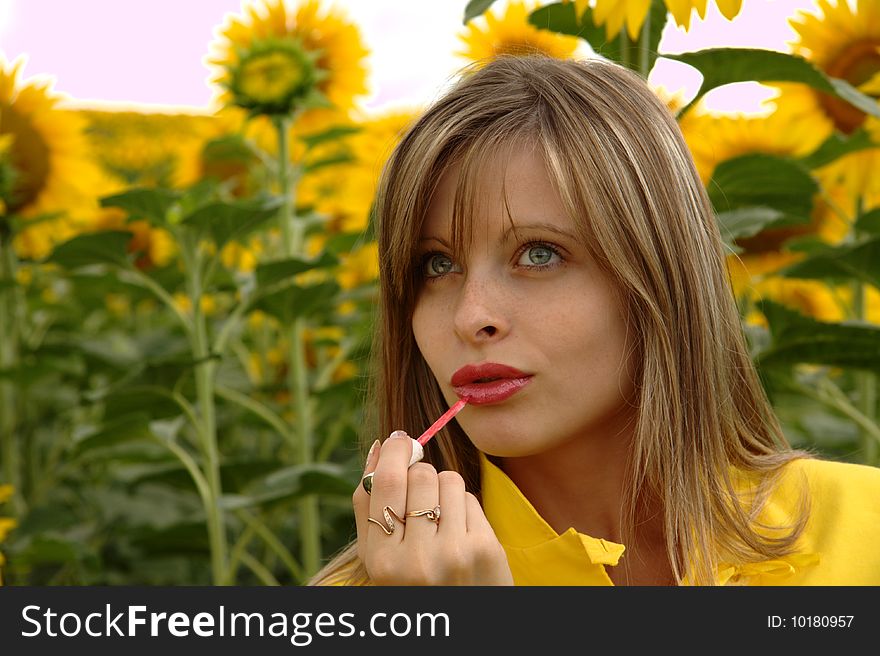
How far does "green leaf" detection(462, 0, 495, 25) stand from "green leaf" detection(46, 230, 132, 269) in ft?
2.91

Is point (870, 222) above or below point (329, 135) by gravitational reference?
below

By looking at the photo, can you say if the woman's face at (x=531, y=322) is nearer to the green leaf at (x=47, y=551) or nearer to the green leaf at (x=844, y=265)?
the green leaf at (x=844, y=265)

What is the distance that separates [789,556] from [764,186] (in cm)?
80

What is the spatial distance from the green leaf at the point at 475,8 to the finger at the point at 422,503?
727 mm

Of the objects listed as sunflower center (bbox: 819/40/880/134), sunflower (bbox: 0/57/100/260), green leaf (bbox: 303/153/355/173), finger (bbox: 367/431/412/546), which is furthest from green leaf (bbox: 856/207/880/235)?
sunflower (bbox: 0/57/100/260)

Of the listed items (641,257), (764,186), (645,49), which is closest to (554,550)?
(641,257)

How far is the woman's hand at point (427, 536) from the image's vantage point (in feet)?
3.64

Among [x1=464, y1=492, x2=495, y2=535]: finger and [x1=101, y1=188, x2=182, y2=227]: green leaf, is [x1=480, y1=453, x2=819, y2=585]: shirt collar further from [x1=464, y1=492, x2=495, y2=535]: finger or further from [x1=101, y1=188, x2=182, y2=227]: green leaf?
[x1=101, y1=188, x2=182, y2=227]: green leaf

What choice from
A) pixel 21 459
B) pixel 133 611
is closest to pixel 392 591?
pixel 133 611

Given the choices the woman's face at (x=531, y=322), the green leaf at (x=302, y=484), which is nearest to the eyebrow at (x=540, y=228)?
the woman's face at (x=531, y=322)

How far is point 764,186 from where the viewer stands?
1.96 m

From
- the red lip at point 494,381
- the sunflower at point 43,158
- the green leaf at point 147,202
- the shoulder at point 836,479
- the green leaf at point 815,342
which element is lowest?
the shoulder at point 836,479

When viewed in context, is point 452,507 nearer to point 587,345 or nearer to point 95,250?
point 587,345

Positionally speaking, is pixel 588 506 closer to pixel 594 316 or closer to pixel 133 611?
pixel 594 316
